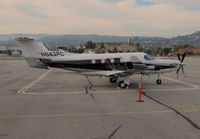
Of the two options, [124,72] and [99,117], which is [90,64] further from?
[99,117]

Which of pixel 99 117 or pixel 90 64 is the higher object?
pixel 90 64

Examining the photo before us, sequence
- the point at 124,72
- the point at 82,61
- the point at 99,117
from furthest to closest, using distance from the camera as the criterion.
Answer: the point at 82,61 → the point at 124,72 → the point at 99,117

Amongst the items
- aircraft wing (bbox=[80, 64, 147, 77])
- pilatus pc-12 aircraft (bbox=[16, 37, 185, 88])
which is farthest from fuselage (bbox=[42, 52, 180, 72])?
aircraft wing (bbox=[80, 64, 147, 77])

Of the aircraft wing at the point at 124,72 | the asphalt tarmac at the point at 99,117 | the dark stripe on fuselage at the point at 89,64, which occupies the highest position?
the dark stripe on fuselage at the point at 89,64

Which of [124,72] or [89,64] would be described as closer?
[124,72]

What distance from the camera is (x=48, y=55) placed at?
50.9ft

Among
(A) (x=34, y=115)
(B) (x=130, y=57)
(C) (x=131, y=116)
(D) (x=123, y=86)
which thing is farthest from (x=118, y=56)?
(A) (x=34, y=115)

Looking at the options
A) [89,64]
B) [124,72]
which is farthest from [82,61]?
[124,72]

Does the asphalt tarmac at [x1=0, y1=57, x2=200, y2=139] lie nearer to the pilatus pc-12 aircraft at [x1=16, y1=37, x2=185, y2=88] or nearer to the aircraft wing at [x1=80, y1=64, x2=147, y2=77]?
the aircraft wing at [x1=80, y1=64, x2=147, y2=77]

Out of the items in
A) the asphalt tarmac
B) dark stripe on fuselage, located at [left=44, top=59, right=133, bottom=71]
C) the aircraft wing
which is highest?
dark stripe on fuselage, located at [left=44, top=59, right=133, bottom=71]

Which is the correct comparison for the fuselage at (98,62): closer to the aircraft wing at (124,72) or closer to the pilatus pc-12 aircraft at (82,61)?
the pilatus pc-12 aircraft at (82,61)

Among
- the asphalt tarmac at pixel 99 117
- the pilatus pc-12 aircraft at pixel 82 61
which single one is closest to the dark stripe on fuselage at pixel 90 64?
the pilatus pc-12 aircraft at pixel 82 61

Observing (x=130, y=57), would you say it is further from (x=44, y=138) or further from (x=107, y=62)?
(x=44, y=138)

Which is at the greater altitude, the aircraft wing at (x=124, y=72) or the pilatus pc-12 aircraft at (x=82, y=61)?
the pilatus pc-12 aircraft at (x=82, y=61)
